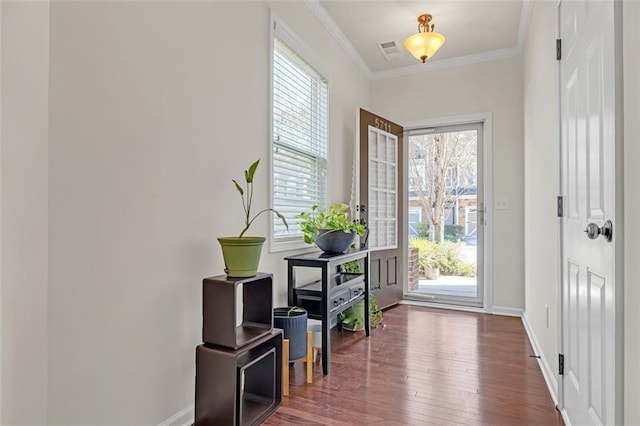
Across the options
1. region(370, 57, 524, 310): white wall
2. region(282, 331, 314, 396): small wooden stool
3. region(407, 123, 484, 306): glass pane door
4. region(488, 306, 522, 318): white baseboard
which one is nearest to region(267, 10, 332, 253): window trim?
region(282, 331, 314, 396): small wooden stool

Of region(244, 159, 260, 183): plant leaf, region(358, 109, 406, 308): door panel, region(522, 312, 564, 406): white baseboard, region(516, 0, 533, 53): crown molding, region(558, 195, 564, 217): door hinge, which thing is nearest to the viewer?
region(244, 159, 260, 183): plant leaf

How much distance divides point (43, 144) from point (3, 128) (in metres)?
0.12

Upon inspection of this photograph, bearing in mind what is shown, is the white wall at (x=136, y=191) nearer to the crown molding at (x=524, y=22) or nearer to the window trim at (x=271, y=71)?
the window trim at (x=271, y=71)

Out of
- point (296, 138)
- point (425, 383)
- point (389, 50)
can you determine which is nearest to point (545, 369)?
point (425, 383)

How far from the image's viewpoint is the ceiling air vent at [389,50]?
372cm

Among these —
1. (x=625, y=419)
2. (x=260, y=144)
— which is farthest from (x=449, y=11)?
(x=625, y=419)

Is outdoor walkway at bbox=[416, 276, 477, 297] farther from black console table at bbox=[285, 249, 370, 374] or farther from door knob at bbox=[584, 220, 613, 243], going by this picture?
door knob at bbox=[584, 220, 613, 243]

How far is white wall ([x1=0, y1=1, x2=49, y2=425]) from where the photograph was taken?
1.09 m

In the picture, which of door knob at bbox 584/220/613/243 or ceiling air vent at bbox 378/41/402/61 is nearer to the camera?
door knob at bbox 584/220/613/243

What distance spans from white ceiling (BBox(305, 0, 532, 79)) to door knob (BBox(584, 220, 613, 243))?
2437 millimetres

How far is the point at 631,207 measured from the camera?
1.05m

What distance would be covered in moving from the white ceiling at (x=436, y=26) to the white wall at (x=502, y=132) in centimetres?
18

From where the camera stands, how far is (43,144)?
1.19 metres

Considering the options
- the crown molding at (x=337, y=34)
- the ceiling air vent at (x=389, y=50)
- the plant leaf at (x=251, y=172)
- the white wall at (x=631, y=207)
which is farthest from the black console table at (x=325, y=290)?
the ceiling air vent at (x=389, y=50)
